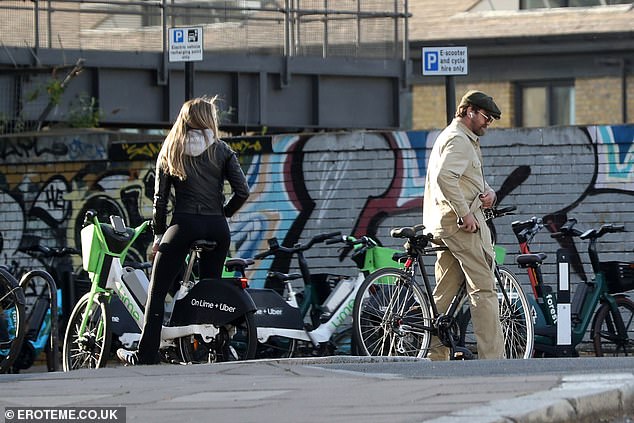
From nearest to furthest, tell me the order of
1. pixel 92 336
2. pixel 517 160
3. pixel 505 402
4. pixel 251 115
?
pixel 505 402
pixel 92 336
pixel 517 160
pixel 251 115

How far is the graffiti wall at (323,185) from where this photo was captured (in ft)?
44.5

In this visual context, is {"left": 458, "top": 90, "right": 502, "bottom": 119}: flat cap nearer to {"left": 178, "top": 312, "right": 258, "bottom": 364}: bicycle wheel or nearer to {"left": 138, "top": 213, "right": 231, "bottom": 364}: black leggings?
{"left": 138, "top": 213, "right": 231, "bottom": 364}: black leggings

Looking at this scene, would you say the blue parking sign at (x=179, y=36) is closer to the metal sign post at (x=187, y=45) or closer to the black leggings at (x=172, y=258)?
the metal sign post at (x=187, y=45)

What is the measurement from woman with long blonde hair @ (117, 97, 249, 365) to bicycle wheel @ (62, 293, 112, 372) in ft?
1.58

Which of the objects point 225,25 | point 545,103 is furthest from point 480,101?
point 545,103

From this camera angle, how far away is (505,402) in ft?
22.2

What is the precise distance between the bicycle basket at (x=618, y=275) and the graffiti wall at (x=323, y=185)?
5.52 feet

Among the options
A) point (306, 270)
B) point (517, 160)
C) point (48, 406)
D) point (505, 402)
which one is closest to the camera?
point (505, 402)

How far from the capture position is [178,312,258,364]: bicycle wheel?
396 inches

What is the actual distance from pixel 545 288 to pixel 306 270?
202cm

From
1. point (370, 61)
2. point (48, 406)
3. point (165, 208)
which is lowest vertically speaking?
point (48, 406)

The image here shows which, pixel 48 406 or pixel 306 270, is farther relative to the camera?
pixel 306 270

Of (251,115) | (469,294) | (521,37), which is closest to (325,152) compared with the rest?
(469,294)

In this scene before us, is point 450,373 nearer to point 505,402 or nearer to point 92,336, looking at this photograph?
point 505,402
